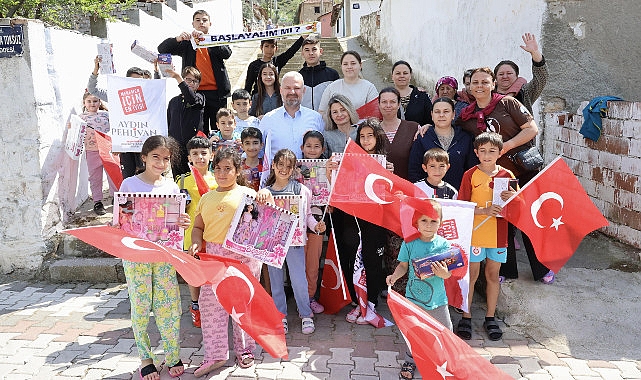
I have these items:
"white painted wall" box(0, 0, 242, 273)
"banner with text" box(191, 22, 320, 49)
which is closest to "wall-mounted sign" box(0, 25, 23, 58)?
"white painted wall" box(0, 0, 242, 273)

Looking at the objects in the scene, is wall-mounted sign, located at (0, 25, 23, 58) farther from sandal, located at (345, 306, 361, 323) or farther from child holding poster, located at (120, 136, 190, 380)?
sandal, located at (345, 306, 361, 323)

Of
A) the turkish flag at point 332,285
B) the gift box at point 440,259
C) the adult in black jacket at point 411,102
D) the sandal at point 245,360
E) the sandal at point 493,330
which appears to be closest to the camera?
the gift box at point 440,259

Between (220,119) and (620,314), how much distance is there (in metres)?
3.92

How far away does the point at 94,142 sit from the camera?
20.0 feet

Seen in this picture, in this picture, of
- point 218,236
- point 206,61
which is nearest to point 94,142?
point 206,61

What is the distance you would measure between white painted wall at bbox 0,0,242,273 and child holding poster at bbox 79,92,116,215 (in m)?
0.21

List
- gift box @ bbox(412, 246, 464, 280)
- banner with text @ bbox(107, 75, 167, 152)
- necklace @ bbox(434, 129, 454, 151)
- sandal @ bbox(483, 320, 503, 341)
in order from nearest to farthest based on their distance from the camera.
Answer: gift box @ bbox(412, 246, 464, 280)
sandal @ bbox(483, 320, 503, 341)
necklace @ bbox(434, 129, 454, 151)
banner with text @ bbox(107, 75, 167, 152)

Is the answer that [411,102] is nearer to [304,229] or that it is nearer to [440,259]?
[304,229]

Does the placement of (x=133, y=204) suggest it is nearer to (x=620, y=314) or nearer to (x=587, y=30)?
(x=620, y=314)

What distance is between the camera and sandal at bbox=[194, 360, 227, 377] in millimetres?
3650

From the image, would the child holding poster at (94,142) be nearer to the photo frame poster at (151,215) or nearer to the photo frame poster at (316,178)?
the photo frame poster at (151,215)

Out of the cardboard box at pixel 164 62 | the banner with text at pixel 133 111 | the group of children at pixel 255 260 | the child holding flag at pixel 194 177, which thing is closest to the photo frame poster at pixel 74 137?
the banner with text at pixel 133 111

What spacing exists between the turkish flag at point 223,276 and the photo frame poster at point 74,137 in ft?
9.12

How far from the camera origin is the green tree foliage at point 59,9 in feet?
36.7
